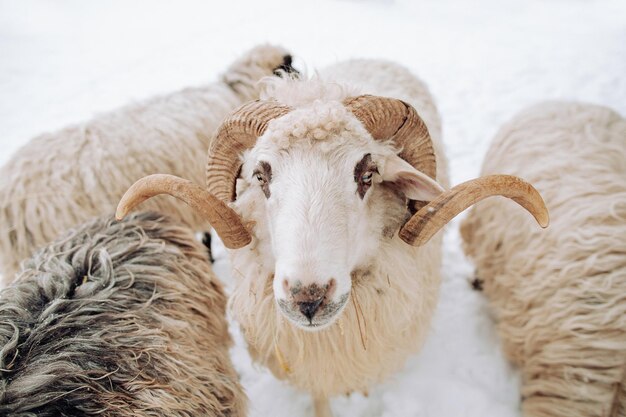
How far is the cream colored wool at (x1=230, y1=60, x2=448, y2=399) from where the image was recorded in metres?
1.95

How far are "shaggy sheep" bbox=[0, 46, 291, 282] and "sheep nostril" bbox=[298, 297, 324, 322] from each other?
248 centimetres

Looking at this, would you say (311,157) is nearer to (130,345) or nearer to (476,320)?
(130,345)

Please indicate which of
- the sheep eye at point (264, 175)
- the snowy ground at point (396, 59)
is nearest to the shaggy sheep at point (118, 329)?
the sheep eye at point (264, 175)

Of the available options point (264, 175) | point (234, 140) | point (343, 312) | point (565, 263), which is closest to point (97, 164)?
point (234, 140)

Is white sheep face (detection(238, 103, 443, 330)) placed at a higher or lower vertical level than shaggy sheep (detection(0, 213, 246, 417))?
higher

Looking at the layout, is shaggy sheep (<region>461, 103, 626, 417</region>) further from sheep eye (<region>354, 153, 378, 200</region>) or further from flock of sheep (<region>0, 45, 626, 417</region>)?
sheep eye (<region>354, 153, 378, 200</region>)

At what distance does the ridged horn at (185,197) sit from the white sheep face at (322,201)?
0.21m

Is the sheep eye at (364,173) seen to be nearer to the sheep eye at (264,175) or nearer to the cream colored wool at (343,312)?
the cream colored wool at (343,312)

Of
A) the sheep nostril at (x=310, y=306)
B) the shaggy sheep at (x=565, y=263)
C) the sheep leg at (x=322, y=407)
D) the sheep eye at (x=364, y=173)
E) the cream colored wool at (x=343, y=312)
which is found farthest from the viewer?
the sheep leg at (x=322, y=407)

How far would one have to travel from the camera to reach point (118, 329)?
6.20ft

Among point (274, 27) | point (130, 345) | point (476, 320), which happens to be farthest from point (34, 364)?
point (274, 27)

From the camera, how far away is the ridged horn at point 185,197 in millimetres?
1865

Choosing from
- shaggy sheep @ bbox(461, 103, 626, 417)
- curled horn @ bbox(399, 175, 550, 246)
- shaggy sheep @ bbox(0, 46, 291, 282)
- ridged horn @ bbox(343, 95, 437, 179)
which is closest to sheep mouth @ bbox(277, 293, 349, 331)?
curled horn @ bbox(399, 175, 550, 246)

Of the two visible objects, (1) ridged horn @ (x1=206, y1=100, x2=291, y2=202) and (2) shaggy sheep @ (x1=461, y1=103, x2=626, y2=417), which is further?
(2) shaggy sheep @ (x1=461, y1=103, x2=626, y2=417)
